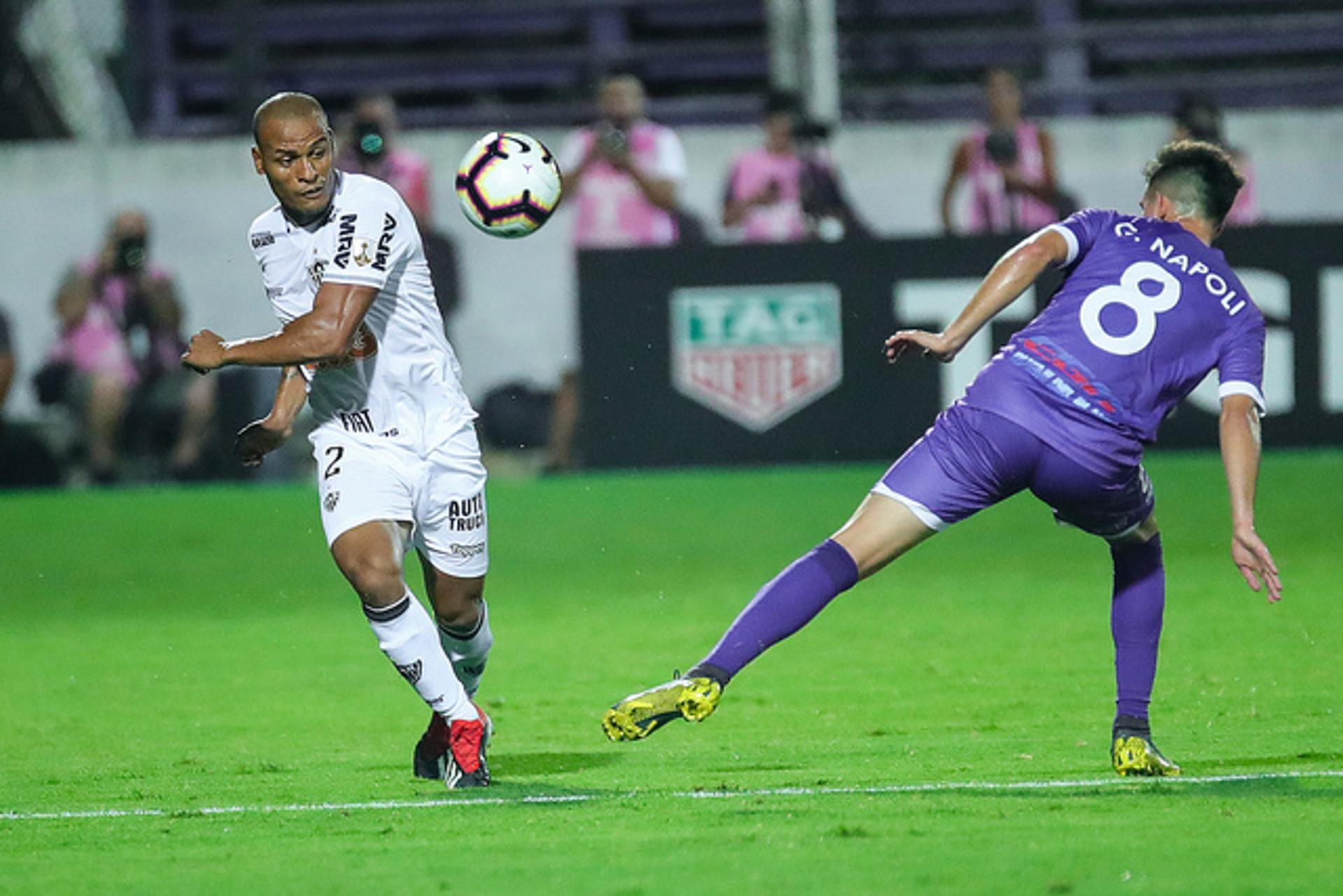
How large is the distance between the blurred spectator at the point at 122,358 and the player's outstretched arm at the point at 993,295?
33.0ft

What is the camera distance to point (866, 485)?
13500 mm

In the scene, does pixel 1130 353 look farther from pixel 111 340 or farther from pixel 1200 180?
pixel 111 340

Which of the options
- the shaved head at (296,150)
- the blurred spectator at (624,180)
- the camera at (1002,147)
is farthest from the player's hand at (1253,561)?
the camera at (1002,147)

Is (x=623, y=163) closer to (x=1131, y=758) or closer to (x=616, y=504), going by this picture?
(x=616, y=504)

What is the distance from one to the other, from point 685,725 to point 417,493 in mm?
1480

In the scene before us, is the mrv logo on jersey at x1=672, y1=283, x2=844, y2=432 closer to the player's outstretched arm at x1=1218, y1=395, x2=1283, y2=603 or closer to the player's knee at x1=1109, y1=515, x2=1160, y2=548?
the player's knee at x1=1109, y1=515, x2=1160, y2=548

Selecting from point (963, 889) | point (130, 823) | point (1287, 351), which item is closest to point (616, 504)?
point (1287, 351)

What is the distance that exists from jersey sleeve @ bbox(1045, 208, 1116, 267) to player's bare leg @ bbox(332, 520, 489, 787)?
6.81ft

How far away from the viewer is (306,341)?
19.1 feet

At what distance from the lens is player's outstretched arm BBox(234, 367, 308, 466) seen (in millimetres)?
6344

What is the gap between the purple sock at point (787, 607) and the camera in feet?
18.6

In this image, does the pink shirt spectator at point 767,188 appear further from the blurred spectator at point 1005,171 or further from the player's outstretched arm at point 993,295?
the player's outstretched arm at point 993,295

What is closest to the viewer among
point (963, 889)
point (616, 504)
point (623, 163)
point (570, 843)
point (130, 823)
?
point (963, 889)

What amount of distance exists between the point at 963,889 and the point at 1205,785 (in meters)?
1.43
